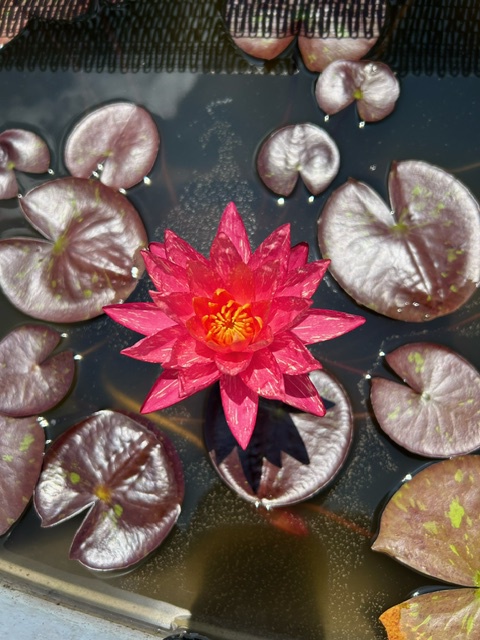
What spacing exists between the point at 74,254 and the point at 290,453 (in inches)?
44.2

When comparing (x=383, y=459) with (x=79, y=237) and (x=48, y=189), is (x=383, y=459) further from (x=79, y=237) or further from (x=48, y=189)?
(x=48, y=189)

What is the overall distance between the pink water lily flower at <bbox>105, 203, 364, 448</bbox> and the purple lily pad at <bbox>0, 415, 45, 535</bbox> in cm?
74

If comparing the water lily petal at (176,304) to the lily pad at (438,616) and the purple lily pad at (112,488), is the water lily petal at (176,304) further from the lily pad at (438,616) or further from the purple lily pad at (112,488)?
the lily pad at (438,616)

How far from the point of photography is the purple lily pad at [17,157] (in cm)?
234

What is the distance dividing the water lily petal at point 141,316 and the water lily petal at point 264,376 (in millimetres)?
299

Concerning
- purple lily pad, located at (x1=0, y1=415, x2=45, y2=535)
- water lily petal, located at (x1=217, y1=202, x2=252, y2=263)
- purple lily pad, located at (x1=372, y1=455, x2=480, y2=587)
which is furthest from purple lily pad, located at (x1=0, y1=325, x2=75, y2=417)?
purple lily pad, located at (x1=372, y1=455, x2=480, y2=587)

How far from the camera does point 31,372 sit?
6.90 ft

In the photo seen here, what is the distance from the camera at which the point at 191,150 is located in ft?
7.80

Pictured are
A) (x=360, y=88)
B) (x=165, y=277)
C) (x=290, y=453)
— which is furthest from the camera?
(x=360, y=88)

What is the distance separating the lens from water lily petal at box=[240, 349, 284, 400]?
4.95ft

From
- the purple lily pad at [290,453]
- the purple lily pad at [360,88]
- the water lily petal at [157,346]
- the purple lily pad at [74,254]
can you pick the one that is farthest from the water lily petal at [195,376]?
the purple lily pad at [360,88]

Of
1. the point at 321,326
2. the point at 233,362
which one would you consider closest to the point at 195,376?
the point at 233,362

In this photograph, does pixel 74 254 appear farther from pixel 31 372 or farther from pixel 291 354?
pixel 291 354

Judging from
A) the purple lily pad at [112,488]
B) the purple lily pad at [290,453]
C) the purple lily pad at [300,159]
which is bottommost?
the purple lily pad at [112,488]
